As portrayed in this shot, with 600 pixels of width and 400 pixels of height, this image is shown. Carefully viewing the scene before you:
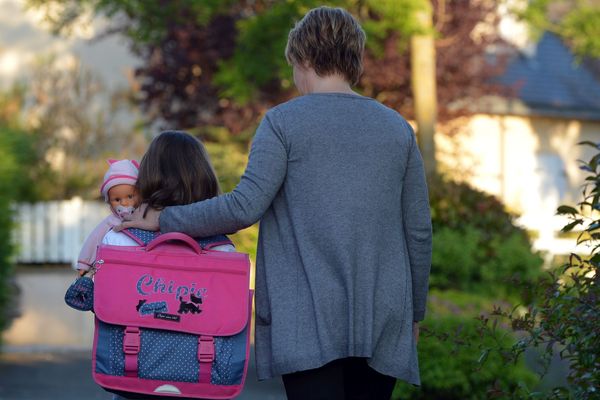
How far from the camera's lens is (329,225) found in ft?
11.3

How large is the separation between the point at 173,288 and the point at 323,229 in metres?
0.51

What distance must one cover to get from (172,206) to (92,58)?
19.6 meters

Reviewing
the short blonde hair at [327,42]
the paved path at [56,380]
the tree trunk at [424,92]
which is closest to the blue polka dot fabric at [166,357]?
the short blonde hair at [327,42]

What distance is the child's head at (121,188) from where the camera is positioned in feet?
12.8

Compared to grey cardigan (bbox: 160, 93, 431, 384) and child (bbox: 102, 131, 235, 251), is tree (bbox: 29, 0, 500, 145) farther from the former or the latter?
grey cardigan (bbox: 160, 93, 431, 384)

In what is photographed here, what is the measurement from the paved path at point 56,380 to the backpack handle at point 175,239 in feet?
11.9

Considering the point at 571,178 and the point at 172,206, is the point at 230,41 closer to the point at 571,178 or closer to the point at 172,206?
the point at 571,178

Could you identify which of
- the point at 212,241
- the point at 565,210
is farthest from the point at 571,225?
the point at 212,241

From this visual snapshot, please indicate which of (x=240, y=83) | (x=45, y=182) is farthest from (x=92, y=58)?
(x=240, y=83)

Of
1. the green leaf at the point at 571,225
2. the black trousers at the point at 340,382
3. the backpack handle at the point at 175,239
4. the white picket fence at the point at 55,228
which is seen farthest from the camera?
the white picket fence at the point at 55,228

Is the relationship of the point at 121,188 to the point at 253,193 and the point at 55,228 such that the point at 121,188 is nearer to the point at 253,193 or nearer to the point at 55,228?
the point at 253,193

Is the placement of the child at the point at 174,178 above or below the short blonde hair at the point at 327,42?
below

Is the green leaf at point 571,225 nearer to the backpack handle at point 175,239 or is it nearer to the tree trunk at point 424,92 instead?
the backpack handle at point 175,239

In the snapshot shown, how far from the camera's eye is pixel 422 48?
12.5 meters
